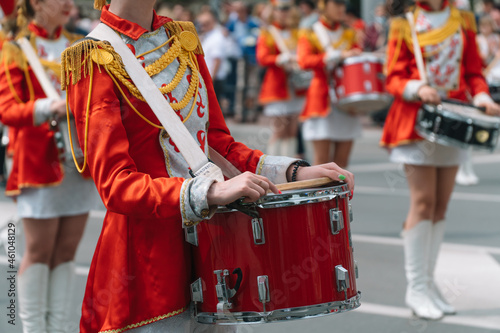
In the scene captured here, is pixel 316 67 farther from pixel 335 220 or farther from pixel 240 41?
pixel 240 41

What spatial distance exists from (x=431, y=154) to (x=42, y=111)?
2.31 meters

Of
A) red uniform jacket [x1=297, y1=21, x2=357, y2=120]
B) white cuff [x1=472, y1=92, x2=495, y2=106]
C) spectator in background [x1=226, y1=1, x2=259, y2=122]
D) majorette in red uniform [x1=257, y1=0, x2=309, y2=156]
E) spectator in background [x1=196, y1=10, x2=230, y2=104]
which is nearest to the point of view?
white cuff [x1=472, y1=92, x2=495, y2=106]

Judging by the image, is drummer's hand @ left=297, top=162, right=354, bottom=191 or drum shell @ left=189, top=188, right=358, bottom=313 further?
drummer's hand @ left=297, top=162, right=354, bottom=191

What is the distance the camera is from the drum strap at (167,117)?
93.4 inches

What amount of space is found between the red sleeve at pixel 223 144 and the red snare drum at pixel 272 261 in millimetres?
343

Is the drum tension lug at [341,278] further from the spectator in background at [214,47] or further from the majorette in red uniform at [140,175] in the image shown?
the spectator in background at [214,47]

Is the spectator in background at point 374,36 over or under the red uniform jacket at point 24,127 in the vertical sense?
under

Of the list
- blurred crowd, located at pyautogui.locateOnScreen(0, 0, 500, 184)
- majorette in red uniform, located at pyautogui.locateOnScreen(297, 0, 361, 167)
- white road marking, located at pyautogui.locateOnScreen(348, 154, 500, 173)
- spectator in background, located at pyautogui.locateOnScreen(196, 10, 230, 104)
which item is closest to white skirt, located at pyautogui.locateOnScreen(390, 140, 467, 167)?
majorette in red uniform, located at pyautogui.locateOnScreen(297, 0, 361, 167)

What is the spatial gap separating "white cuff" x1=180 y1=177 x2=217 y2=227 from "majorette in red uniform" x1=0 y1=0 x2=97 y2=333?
2.01 metres

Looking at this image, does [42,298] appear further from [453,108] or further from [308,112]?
[308,112]

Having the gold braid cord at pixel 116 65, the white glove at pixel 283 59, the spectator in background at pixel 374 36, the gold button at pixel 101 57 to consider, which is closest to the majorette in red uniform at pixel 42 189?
the gold braid cord at pixel 116 65

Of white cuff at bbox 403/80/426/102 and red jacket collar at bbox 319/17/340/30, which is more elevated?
red jacket collar at bbox 319/17/340/30

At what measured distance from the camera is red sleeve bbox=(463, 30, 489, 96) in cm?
502

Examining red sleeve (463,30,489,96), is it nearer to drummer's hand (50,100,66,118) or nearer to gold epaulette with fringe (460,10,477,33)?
gold epaulette with fringe (460,10,477,33)
